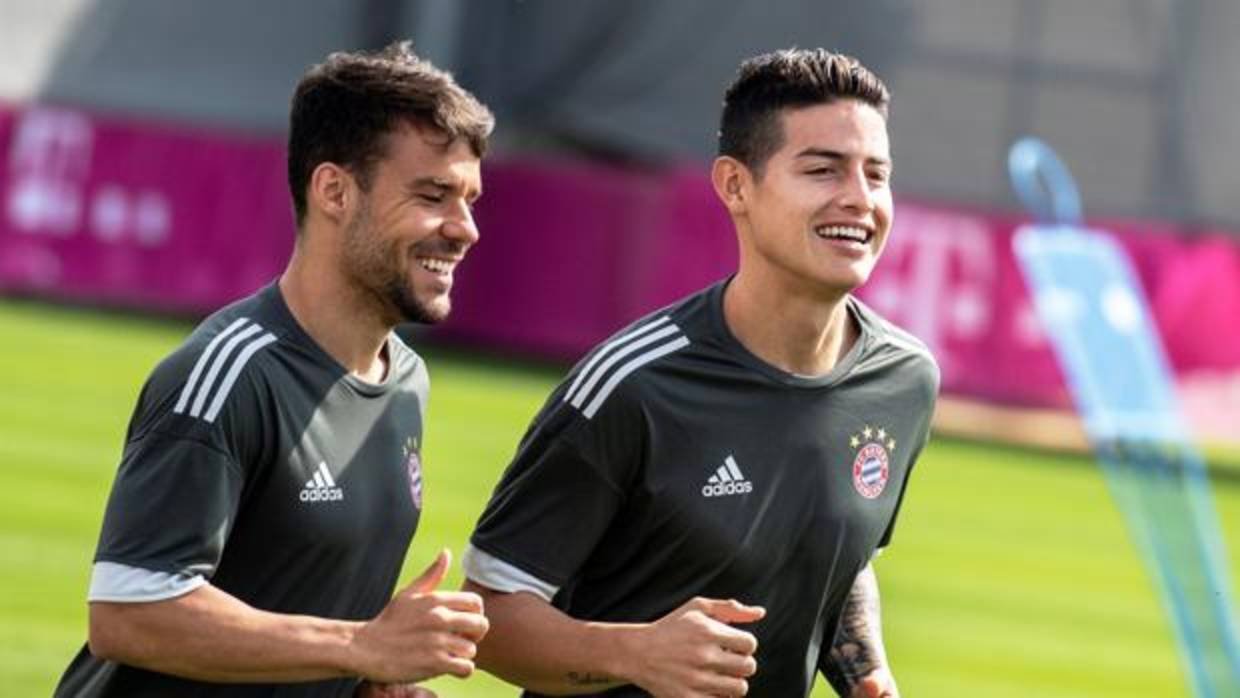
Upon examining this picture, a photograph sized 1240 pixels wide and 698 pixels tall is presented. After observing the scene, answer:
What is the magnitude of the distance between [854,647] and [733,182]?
1121 mm

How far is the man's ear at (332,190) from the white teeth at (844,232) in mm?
1038

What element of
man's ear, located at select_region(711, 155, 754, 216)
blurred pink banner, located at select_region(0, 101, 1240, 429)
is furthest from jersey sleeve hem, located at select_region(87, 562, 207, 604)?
blurred pink banner, located at select_region(0, 101, 1240, 429)

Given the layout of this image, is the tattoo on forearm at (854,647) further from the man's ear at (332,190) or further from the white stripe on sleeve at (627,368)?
the man's ear at (332,190)

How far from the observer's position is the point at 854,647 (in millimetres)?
7105

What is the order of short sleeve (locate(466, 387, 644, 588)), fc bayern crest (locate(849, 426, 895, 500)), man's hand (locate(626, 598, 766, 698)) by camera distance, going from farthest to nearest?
fc bayern crest (locate(849, 426, 895, 500)), short sleeve (locate(466, 387, 644, 588)), man's hand (locate(626, 598, 766, 698))

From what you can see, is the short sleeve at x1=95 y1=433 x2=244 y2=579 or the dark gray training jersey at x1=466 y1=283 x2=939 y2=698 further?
the dark gray training jersey at x1=466 y1=283 x2=939 y2=698

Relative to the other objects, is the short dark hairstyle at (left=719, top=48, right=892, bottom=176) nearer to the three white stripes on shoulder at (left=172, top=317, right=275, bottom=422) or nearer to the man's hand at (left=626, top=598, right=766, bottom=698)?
the man's hand at (left=626, top=598, right=766, bottom=698)

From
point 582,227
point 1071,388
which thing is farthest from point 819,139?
point 582,227

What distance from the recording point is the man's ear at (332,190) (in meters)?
6.51

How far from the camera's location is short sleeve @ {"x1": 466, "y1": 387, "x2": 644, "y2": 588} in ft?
21.7

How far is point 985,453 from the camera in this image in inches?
946

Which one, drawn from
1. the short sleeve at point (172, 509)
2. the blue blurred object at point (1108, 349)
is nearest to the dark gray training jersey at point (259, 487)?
the short sleeve at point (172, 509)

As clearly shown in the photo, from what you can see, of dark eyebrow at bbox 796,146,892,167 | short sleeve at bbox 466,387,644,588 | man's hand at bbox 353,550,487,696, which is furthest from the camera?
dark eyebrow at bbox 796,146,892,167

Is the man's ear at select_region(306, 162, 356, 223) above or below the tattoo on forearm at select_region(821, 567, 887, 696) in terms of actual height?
above
